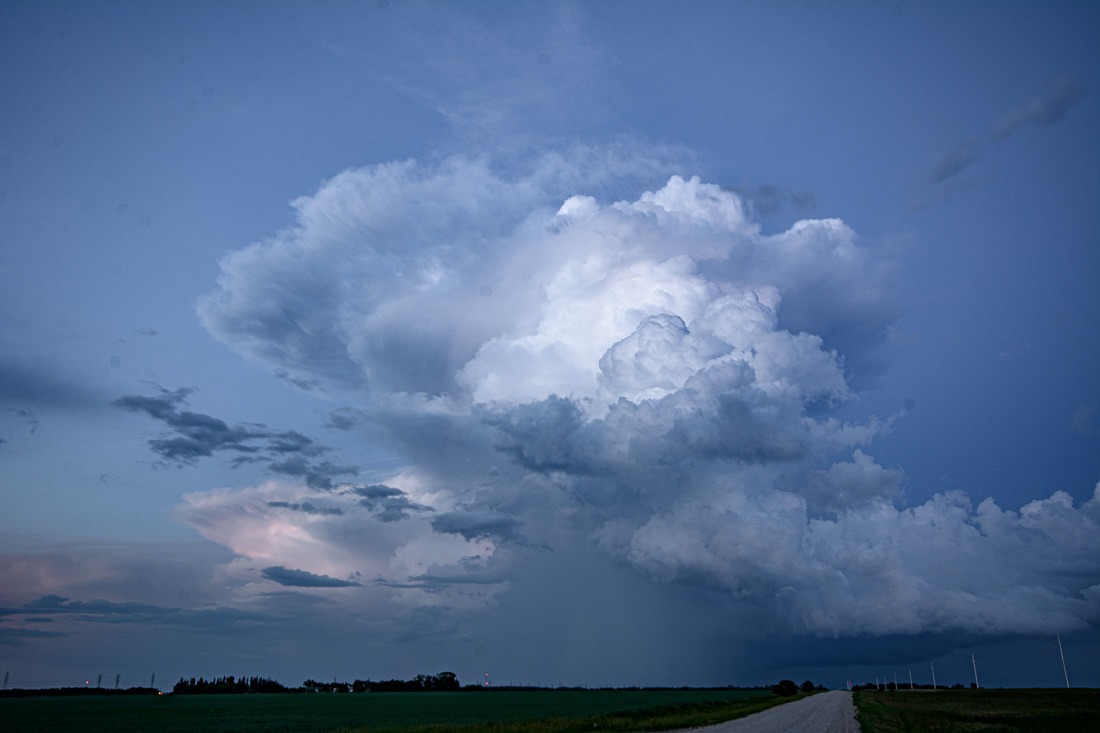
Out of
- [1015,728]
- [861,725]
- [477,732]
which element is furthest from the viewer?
[861,725]

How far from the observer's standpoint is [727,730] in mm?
61250

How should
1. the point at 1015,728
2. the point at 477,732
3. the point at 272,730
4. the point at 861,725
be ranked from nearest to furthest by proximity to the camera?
the point at 477,732 < the point at 1015,728 < the point at 861,725 < the point at 272,730

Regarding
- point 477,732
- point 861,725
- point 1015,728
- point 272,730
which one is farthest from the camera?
point 272,730

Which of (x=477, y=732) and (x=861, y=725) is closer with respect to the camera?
(x=477, y=732)

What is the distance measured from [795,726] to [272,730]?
2119 inches

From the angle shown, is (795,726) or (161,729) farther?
(161,729)

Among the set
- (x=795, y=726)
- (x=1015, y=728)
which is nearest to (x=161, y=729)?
(x=795, y=726)

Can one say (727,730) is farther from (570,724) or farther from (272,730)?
(272,730)

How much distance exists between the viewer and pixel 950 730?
62.5 meters

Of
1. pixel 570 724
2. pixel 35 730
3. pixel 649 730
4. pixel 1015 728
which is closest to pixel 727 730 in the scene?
pixel 649 730

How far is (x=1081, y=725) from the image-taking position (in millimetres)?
66312

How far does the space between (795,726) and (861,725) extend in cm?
752

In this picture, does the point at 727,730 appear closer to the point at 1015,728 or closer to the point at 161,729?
the point at 1015,728

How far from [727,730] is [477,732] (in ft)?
69.4
